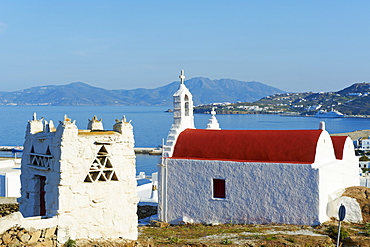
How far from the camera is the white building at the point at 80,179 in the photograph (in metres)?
12.5

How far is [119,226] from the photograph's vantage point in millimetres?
13672

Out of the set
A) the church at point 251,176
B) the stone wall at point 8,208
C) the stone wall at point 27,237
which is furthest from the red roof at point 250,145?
the stone wall at point 27,237

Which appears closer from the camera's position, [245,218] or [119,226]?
[119,226]

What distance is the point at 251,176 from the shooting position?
842 inches

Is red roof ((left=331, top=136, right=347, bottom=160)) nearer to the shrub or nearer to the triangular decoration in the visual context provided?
the shrub

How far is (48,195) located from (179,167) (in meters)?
10.5

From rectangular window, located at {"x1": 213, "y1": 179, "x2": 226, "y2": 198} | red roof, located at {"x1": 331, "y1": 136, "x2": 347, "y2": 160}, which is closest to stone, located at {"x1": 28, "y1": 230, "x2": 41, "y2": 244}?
rectangular window, located at {"x1": 213, "y1": 179, "x2": 226, "y2": 198}

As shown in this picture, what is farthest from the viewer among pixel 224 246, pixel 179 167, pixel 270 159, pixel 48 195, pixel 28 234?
pixel 179 167

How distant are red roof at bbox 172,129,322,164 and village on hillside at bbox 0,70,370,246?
0.14 ft

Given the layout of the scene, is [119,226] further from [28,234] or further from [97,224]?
[28,234]

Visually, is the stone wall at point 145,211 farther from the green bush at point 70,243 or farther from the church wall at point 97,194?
the green bush at point 70,243

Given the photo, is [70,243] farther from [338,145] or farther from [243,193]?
[338,145]

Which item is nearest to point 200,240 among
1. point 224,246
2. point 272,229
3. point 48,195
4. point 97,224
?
point 224,246

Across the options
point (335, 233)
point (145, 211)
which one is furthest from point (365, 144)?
point (335, 233)
